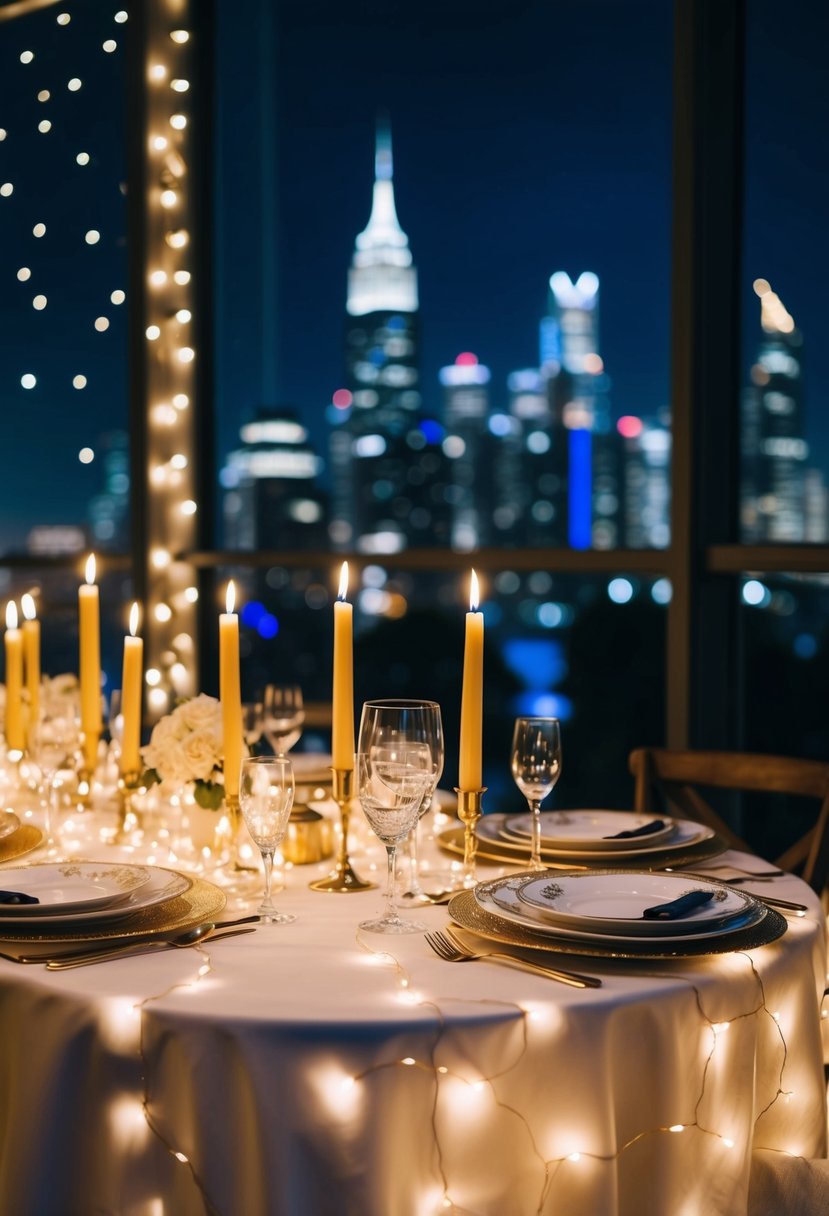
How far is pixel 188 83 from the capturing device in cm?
378

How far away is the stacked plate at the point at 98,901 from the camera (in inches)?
51.5

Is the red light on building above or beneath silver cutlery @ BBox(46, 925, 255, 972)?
above

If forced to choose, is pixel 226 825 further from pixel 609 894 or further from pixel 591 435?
pixel 591 435

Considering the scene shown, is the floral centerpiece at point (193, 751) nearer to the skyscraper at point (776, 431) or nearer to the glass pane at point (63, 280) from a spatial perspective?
the skyscraper at point (776, 431)

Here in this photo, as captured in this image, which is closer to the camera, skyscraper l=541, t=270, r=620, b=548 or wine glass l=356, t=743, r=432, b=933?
wine glass l=356, t=743, r=432, b=933

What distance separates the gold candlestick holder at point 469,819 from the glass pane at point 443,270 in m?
3.48

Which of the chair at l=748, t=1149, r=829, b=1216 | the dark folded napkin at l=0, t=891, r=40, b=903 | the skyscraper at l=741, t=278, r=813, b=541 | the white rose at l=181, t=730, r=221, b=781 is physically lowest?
the chair at l=748, t=1149, r=829, b=1216

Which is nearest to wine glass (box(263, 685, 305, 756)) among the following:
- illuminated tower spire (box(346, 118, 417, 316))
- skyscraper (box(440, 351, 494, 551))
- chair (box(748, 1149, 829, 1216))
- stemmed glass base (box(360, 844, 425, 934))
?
stemmed glass base (box(360, 844, 425, 934))

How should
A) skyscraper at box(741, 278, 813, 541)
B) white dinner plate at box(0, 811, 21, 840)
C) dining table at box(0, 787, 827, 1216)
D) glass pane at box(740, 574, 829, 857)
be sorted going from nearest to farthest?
dining table at box(0, 787, 827, 1216) → white dinner plate at box(0, 811, 21, 840) → skyscraper at box(741, 278, 813, 541) → glass pane at box(740, 574, 829, 857)

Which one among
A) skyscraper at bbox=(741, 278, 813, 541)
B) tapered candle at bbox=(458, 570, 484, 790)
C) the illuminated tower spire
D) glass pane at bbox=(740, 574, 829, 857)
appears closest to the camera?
tapered candle at bbox=(458, 570, 484, 790)

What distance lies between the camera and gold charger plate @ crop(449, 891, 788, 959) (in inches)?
47.8

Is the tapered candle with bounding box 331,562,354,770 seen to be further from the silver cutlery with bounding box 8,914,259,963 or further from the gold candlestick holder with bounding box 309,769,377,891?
the silver cutlery with bounding box 8,914,259,963

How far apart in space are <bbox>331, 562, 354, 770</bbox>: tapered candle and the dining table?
11.9 inches

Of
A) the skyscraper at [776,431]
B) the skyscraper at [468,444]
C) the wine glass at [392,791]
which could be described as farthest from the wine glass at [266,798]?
the skyscraper at [468,444]
